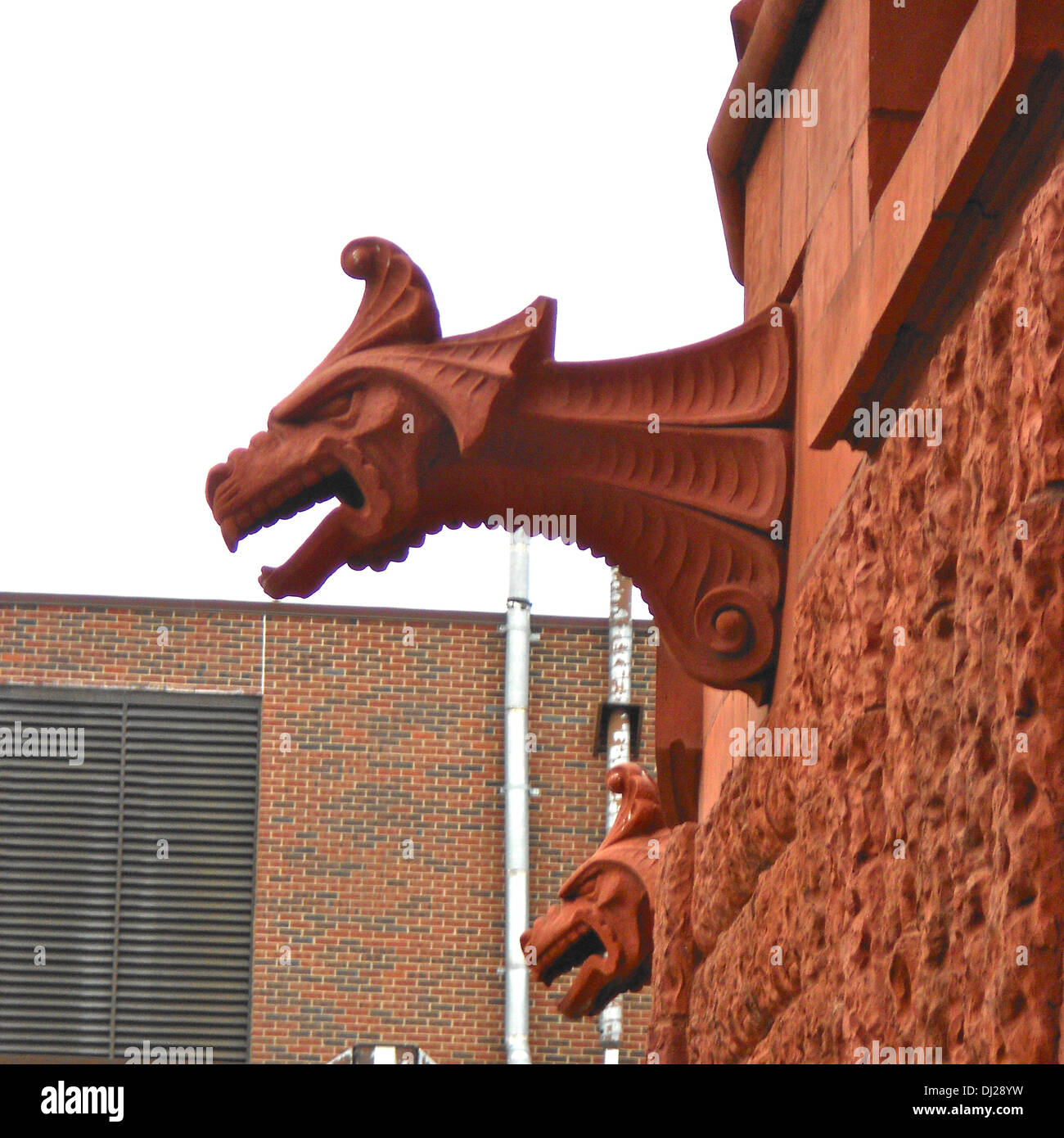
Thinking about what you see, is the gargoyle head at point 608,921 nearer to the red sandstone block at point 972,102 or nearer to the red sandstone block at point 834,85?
the red sandstone block at point 834,85

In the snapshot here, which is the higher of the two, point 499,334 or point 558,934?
point 499,334

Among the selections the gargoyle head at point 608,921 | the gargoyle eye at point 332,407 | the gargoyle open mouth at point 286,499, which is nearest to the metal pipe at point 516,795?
the gargoyle head at point 608,921

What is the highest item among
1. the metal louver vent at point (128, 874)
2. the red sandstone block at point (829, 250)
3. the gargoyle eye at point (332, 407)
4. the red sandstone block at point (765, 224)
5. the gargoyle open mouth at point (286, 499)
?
the red sandstone block at point (765, 224)

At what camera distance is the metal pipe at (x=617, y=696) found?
47.3ft

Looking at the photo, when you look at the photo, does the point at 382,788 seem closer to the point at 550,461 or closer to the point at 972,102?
the point at 550,461

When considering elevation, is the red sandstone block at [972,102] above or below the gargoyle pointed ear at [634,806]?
above

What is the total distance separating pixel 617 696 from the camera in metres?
15.0

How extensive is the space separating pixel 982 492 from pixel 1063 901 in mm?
558

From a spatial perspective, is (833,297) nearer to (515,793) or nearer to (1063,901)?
(1063,901)

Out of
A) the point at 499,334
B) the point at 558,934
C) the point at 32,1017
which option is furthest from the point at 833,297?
the point at 32,1017

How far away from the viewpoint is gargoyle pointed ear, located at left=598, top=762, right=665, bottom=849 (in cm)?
626

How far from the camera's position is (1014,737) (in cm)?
224

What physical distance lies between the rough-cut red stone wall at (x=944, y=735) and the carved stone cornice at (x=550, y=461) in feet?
1.10

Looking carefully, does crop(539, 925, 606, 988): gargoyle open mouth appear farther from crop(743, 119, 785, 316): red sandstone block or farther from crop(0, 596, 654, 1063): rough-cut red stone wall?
crop(0, 596, 654, 1063): rough-cut red stone wall
